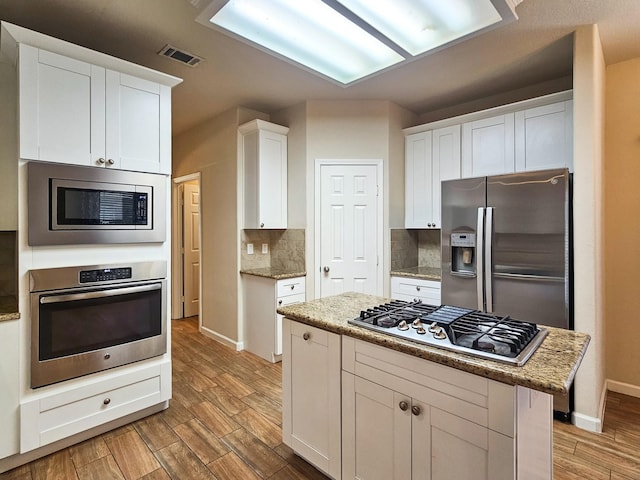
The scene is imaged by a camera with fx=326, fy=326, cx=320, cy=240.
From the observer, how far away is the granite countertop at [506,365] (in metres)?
1.04

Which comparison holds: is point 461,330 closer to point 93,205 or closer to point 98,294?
point 98,294

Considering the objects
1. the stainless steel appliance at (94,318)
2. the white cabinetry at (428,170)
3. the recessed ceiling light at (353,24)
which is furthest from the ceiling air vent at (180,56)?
the white cabinetry at (428,170)

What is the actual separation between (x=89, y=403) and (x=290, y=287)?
1901 mm

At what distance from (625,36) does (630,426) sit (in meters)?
2.84

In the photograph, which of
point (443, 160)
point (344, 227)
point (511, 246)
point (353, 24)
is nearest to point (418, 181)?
point (443, 160)

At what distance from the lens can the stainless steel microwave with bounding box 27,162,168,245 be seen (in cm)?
193

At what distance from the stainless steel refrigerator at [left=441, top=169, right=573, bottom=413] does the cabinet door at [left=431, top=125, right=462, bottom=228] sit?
548mm

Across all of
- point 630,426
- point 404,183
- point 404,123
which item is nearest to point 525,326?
point 630,426

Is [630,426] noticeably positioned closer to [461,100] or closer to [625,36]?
[625,36]

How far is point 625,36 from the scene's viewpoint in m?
2.41

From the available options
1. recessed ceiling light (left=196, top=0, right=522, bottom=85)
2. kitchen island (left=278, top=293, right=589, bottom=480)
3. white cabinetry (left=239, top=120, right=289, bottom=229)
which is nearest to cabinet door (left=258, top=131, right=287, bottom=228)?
white cabinetry (left=239, top=120, right=289, bottom=229)

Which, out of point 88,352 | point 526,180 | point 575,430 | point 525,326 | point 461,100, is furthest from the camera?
point 461,100

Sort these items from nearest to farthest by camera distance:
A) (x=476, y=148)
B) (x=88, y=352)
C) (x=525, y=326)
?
(x=525, y=326) → (x=88, y=352) → (x=476, y=148)

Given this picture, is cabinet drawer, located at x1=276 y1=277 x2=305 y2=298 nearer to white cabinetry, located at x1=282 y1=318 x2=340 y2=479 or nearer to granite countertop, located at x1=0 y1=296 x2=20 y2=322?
white cabinetry, located at x1=282 y1=318 x2=340 y2=479
